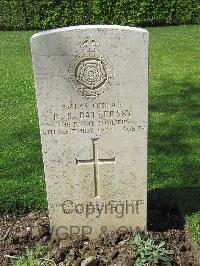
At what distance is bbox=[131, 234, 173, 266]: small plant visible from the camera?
11.4 feet

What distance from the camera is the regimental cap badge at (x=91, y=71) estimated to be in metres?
3.30

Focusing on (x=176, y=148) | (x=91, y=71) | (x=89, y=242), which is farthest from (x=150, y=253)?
(x=176, y=148)

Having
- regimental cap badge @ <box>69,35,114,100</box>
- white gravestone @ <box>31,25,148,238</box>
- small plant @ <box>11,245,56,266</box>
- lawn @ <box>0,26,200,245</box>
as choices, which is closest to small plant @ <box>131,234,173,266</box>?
white gravestone @ <box>31,25,148,238</box>

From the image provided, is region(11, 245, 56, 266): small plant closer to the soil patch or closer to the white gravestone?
the soil patch

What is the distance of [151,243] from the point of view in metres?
3.62

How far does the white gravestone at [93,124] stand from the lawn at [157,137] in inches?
25.1

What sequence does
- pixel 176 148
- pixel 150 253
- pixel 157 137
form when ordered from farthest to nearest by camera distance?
1. pixel 157 137
2. pixel 176 148
3. pixel 150 253

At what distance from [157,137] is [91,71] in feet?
8.69

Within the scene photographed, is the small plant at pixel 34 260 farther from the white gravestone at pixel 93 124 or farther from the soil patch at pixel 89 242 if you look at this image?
the white gravestone at pixel 93 124

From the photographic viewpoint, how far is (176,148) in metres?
5.55

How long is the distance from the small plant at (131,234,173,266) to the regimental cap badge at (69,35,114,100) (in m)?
1.17

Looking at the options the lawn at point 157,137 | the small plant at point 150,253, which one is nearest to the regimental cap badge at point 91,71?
the small plant at point 150,253

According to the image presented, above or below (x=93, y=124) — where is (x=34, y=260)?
below

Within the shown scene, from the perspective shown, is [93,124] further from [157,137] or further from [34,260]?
[157,137]
